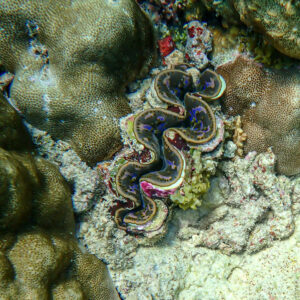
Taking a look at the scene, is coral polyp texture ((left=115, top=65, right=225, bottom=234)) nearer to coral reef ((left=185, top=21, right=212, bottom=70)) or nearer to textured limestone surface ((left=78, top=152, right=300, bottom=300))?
coral reef ((left=185, top=21, right=212, bottom=70))

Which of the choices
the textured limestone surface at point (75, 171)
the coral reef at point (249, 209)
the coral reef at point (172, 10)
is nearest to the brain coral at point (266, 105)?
the coral reef at point (249, 209)

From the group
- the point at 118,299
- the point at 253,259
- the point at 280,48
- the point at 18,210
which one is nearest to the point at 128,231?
A: the point at 118,299

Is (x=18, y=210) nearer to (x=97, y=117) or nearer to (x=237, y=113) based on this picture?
(x=97, y=117)

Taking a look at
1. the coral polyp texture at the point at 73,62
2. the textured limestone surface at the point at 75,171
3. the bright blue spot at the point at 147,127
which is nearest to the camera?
the coral polyp texture at the point at 73,62

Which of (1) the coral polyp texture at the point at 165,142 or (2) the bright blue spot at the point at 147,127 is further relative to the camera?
(2) the bright blue spot at the point at 147,127

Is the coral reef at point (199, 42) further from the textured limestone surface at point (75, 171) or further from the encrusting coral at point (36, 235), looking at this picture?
the encrusting coral at point (36, 235)

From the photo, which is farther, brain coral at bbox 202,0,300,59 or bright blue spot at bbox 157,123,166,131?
bright blue spot at bbox 157,123,166,131

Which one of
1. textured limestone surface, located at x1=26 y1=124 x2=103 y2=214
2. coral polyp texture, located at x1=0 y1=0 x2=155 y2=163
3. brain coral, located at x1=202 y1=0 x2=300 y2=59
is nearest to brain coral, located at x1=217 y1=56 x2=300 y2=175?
brain coral, located at x1=202 y1=0 x2=300 y2=59
